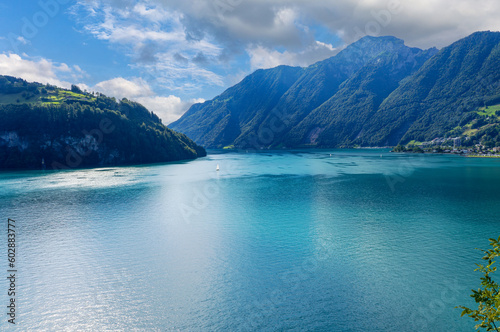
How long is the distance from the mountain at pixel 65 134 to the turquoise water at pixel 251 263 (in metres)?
101

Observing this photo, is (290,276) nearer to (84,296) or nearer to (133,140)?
(84,296)

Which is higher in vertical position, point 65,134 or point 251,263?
point 65,134

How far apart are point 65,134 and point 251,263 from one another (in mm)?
156350

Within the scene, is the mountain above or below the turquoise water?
above

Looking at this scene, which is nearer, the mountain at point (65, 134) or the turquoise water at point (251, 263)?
the turquoise water at point (251, 263)

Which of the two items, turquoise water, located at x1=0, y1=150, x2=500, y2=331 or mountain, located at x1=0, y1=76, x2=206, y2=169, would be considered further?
mountain, located at x1=0, y1=76, x2=206, y2=169

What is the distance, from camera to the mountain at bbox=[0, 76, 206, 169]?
137 meters

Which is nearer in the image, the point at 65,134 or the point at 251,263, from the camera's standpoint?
the point at 251,263

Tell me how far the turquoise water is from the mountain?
10129cm

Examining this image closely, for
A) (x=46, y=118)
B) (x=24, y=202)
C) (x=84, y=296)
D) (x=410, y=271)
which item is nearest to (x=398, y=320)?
(x=410, y=271)

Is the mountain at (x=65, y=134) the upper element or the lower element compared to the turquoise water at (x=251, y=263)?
upper

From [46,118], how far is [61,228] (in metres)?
137

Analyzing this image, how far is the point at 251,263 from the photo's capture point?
27.6 meters

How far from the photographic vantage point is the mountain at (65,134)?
5389 inches
